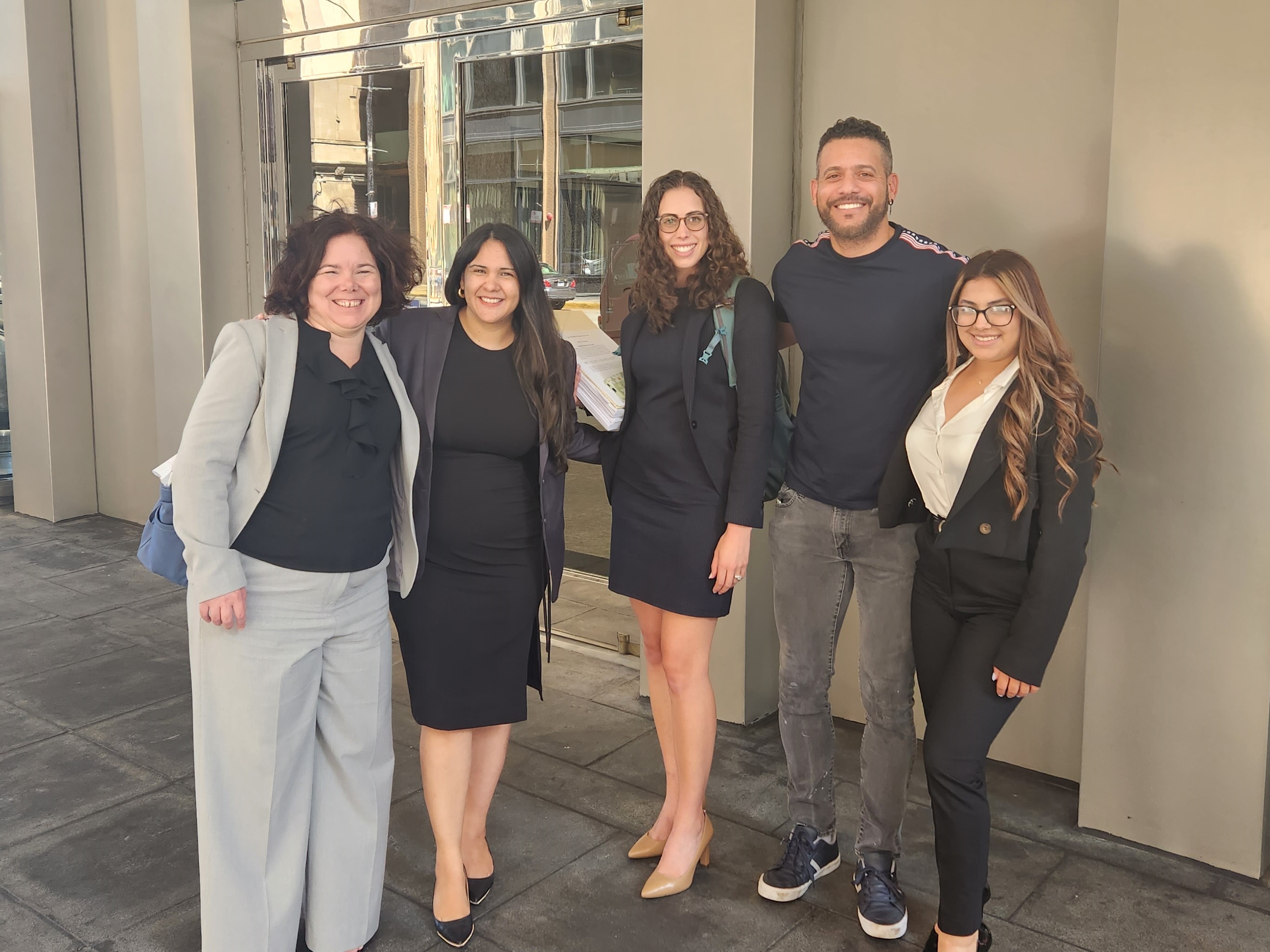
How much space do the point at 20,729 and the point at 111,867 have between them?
132cm

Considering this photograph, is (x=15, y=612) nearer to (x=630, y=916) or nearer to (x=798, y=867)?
(x=630, y=916)

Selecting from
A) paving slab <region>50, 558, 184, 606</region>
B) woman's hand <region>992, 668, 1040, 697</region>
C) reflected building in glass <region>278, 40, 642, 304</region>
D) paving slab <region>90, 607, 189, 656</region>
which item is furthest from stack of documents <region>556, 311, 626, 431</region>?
paving slab <region>50, 558, 184, 606</region>

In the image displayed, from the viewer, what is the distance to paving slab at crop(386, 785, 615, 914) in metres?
3.13

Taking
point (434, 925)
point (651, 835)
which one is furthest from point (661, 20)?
point (434, 925)

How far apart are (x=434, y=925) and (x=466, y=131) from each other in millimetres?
4003

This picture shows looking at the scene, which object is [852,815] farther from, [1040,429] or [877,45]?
[877,45]

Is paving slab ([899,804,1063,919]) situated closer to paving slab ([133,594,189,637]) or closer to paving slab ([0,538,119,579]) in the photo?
paving slab ([133,594,189,637])

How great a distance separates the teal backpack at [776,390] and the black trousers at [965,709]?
47 cm

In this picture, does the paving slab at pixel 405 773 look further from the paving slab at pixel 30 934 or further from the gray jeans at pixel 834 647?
the gray jeans at pixel 834 647

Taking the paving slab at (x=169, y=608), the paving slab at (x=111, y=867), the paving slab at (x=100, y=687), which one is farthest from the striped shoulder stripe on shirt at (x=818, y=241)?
the paving slab at (x=169, y=608)

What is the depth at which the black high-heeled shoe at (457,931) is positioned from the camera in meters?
Result: 2.81

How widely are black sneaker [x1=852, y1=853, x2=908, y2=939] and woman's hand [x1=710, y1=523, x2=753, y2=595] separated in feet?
2.77

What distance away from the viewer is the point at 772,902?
3.01 m

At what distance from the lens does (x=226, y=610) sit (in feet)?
7.88
